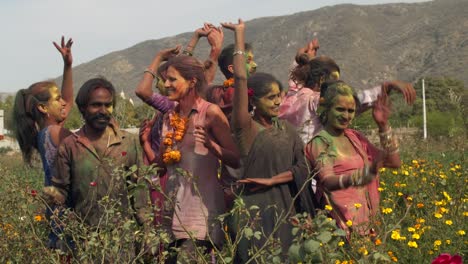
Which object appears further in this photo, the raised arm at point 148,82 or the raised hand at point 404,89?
the raised arm at point 148,82

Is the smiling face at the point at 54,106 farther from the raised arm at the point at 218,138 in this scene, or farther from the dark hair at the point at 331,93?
the dark hair at the point at 331,93

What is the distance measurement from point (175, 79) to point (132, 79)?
508ft

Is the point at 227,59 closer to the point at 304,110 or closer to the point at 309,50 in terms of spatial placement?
the point at 304,110

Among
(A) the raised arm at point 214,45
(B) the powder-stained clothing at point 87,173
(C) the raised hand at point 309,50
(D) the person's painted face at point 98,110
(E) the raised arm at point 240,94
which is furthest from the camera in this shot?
(C) the raised hand at point 309,50

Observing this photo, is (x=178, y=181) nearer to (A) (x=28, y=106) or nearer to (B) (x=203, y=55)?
(A) (x=28, y=106)

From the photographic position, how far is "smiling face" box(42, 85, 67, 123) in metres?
5.34

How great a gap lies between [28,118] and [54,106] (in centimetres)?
20

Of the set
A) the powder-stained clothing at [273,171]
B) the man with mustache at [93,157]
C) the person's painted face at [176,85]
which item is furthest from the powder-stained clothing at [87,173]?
the powder-stained clothing at [273,171]

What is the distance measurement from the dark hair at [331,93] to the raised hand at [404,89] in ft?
0.92

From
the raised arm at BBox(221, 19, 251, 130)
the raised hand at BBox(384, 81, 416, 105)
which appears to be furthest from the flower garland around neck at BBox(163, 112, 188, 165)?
the raised hand at BBox(384, 81, 416, 105)

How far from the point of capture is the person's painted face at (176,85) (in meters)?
4.74

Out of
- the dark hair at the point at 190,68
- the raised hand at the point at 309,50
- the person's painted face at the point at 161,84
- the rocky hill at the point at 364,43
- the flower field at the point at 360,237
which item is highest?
the dark hair at the point at 190,68

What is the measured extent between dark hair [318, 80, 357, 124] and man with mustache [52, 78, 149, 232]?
1200mm

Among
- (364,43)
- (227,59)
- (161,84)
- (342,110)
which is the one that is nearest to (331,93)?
(342,110)
